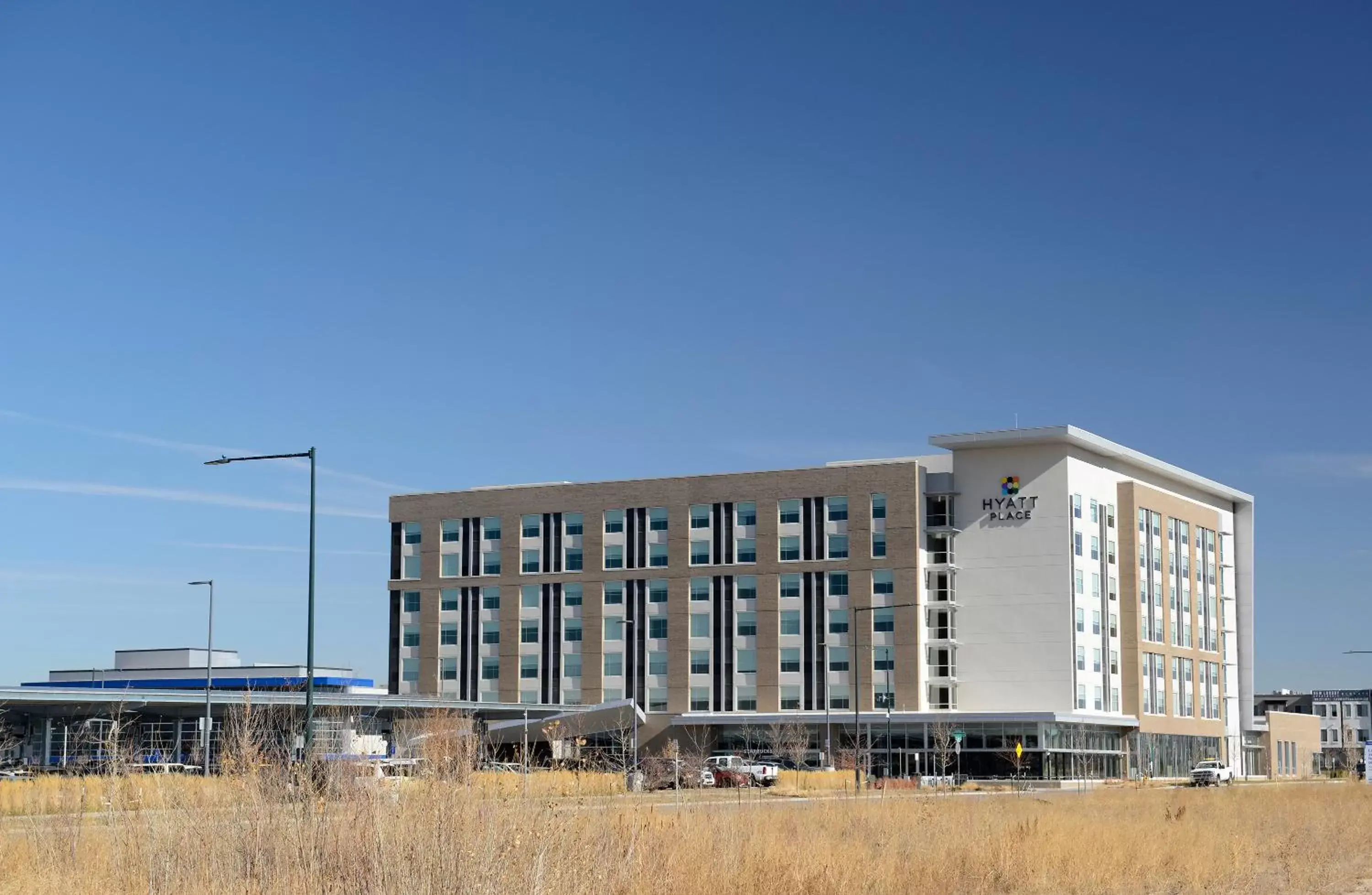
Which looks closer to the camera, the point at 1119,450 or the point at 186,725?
the point at 186,725

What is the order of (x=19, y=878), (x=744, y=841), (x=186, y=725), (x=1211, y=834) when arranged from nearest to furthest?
1. (x=19, y=878)
2. (x=744, y=841)
3. (x=1211, y=834)
4. (x=186, y=725)

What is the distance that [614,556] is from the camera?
105 meters

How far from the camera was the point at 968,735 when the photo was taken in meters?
94.2

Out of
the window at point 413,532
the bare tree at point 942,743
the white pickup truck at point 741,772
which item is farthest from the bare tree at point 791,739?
the window at point 413,532

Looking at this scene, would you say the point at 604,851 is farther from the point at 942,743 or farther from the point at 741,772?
the point at 942,743

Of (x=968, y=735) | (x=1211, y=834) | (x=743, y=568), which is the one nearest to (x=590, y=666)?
(x=743, y=568)

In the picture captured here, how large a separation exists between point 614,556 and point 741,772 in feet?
123

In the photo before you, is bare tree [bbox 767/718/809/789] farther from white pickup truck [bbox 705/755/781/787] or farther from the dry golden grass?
the dry golden grass

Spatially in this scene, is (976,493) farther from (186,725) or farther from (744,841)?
(744,841)

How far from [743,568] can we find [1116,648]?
2475 cm

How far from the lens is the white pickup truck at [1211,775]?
89625 millimetres

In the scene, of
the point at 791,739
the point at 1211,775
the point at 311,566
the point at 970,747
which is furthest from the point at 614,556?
the point at 311,566

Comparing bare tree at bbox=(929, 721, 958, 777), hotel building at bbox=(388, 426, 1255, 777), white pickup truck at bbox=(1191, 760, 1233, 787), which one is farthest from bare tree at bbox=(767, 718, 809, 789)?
white pickup truck at bbox=(1191, 760, 1233, 787)

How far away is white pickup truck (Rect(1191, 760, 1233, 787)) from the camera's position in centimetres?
8962
